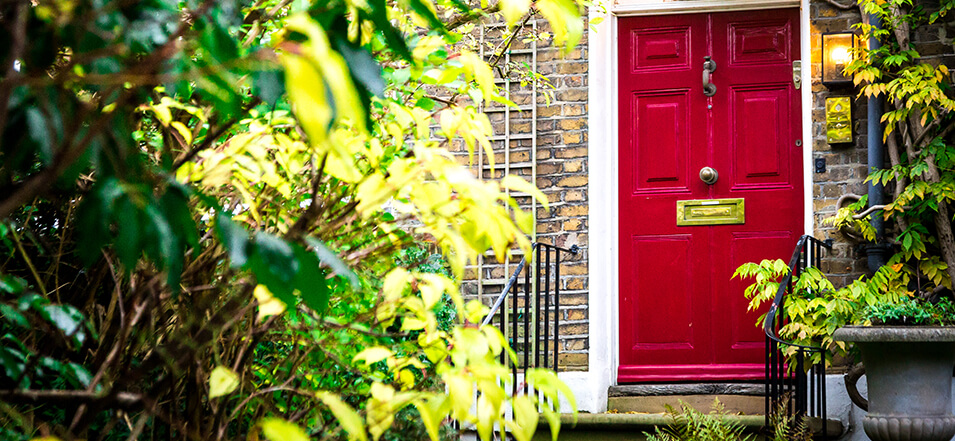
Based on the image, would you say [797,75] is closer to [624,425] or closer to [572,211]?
[572,211]

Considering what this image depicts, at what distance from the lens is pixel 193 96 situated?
6.55 ft

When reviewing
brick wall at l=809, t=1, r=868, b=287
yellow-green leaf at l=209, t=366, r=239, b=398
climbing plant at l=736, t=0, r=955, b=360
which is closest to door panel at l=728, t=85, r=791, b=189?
brick wall at l=809, t=1, r=868, b=287

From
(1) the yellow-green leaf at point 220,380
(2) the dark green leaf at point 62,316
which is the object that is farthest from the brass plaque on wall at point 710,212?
(2) the dark green leaf at point 62,316

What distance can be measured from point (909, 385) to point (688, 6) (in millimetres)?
2449

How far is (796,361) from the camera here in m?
4.15

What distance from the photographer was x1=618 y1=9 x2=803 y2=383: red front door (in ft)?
16.2

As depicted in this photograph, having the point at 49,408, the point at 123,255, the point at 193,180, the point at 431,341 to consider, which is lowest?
the point at 49,408

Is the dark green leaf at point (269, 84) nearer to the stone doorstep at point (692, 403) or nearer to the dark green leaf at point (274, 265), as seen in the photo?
the dark green leaf at point (274, 265)

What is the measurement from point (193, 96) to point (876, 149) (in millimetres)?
3709

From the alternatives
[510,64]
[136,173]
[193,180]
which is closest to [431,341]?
[193,180]

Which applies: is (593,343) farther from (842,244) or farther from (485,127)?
(485,127)

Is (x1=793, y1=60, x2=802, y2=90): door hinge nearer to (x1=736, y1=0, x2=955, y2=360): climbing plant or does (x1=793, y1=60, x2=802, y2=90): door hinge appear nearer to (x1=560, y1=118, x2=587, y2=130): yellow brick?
(x1=736, y1=0, x2=955, y2=360): climbing plant

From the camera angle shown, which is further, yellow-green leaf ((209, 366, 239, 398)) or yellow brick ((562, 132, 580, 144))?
yellow brick ((562, 132, 580, 144))

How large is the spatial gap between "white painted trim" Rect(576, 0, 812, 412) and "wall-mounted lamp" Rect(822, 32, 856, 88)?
0.10 meters
